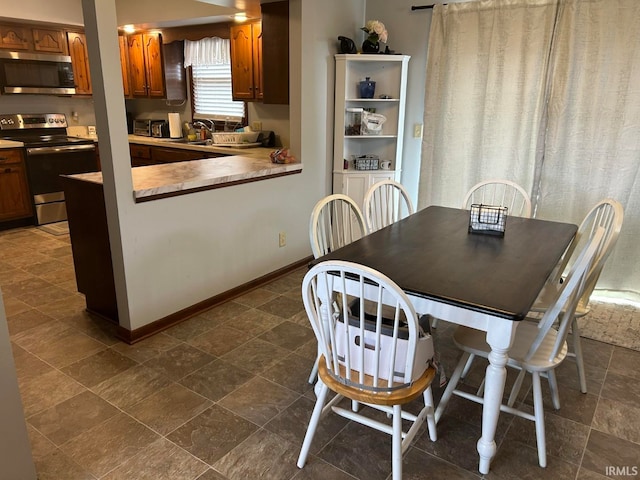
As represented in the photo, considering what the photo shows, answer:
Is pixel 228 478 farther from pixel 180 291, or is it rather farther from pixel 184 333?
pixel 180 291

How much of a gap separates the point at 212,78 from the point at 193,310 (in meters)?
3.30

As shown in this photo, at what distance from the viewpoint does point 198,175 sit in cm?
327

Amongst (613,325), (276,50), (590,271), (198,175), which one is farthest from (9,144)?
(613,325)

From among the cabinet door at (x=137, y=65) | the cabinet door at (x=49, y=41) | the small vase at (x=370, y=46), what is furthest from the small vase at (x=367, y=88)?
the cabinet door at (x=49, y=41)

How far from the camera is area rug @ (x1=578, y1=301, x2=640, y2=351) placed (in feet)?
9.74

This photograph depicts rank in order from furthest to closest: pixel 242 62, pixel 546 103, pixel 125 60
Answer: pixel 125 60 → pixel 242 62 → pixel 546 103

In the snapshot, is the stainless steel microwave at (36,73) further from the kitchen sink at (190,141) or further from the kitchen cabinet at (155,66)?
the kitchen sink at (190,141)

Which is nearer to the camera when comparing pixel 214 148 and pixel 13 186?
pixel 214 148

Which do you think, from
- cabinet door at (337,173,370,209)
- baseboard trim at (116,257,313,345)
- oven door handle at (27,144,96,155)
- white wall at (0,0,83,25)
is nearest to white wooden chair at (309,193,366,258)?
baseboard trim at (116,257,313,345)

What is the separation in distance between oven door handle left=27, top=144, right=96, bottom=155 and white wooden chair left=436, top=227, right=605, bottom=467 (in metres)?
4.92

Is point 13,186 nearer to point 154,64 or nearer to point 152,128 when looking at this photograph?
point 152,128

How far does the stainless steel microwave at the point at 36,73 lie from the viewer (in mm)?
5055

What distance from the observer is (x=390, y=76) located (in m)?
4.14

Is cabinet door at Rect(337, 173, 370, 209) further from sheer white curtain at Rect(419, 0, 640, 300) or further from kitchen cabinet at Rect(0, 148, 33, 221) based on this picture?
kitchen cabinet at Rect(0, 148, 33, 221)
